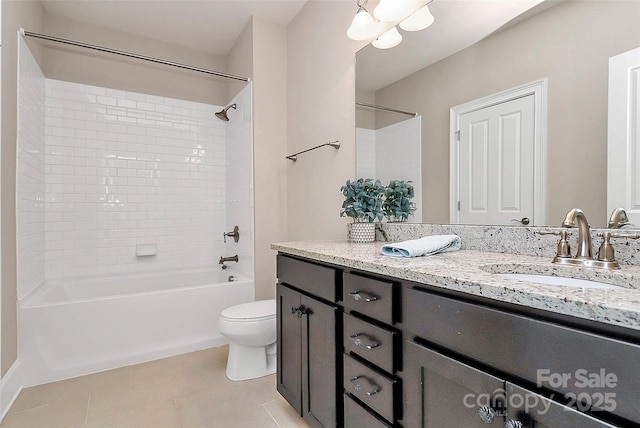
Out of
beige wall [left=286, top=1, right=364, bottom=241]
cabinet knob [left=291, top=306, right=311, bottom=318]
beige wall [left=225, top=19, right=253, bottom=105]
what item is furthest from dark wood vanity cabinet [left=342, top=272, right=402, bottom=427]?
beige wall [left=225, top=19, right=253, bottom=105]

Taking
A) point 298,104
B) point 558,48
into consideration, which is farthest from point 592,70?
point 298,104

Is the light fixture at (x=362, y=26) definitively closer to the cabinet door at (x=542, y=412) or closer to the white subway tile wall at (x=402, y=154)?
the white subway tile wall at (x=402, y=154)

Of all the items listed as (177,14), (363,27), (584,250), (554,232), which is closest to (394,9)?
(363,27)

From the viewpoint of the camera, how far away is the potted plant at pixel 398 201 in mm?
Result: 1801

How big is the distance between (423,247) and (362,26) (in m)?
1.32

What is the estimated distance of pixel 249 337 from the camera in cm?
210

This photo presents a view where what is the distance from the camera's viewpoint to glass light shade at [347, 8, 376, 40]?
1888 millimetres

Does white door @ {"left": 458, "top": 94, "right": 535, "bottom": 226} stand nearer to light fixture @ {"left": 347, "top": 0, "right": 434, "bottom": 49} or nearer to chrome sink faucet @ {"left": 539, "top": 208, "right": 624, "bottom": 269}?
chrome sink faucet @ {"left": 539, "top": 208, "right": 624, "bottom": 269}

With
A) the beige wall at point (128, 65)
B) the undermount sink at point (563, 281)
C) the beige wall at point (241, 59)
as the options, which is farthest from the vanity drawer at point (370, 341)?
the beige wall at point (128, 65)

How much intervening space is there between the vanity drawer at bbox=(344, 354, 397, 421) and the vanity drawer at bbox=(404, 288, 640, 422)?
25cm

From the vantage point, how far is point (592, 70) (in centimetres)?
112

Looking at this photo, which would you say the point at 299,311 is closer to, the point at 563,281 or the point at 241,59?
the point at 563,281

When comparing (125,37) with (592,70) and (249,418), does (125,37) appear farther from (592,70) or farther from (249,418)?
(592,70)

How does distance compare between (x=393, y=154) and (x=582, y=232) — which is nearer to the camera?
(x=582, y=232)
